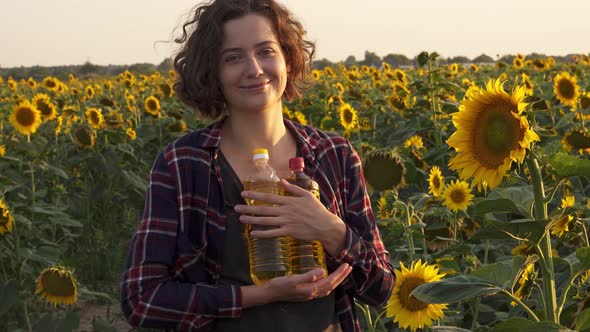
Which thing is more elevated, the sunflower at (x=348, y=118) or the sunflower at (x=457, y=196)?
the sunflower at (x=348, y=118)

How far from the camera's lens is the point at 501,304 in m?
3.76

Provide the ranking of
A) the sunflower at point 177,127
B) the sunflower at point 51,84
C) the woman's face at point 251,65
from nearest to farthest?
the woman's face at point 251,65, the sunflower at point 177,127, the sunflower at point 51,84

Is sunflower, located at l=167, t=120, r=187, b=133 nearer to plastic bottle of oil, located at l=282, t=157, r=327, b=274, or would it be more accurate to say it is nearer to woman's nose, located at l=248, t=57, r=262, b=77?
woman's nose, located at l=248, t=57, r=262, b=77

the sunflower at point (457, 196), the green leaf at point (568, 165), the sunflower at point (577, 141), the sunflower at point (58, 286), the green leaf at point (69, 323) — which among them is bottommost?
the green leaf at point (69, 323)

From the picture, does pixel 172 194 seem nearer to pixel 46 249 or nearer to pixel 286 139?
pixel 286 139

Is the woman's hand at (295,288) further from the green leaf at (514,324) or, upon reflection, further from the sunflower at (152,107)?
the sunflower at (152,107)

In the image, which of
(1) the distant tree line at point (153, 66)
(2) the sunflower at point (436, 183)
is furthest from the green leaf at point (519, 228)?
(1) the distant tree line at point (153, 66)

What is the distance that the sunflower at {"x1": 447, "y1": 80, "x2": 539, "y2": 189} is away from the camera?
1.87 meters

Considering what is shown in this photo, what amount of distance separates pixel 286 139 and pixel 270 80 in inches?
9.6

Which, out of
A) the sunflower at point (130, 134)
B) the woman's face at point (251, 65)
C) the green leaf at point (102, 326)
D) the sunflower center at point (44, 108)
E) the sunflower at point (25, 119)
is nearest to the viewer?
the woman's face at point (251, 65)

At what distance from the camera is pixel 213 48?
2.46 m

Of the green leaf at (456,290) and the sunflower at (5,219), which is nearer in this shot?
the green leaf at (456,290)

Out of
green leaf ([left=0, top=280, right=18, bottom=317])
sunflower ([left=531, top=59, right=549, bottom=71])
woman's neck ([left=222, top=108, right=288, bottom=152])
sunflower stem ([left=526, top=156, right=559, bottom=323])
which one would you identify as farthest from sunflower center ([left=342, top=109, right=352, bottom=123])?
sunflower ([left=531, top=59, right=549, bottom=71])

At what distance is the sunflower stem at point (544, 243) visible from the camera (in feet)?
6.03
